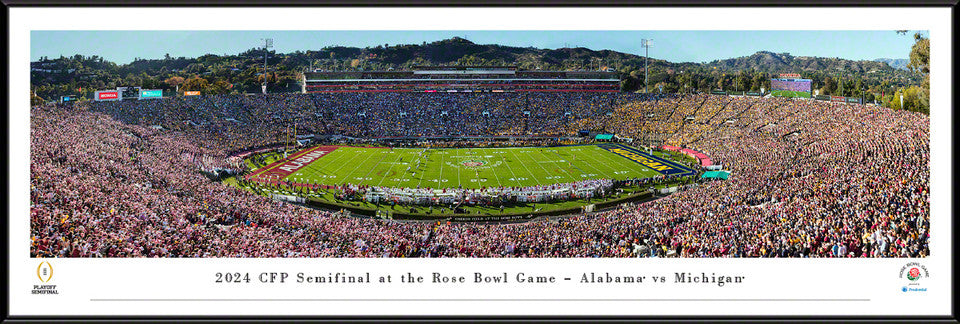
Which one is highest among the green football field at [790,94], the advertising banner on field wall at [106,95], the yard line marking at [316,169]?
the green football field at [790,94]

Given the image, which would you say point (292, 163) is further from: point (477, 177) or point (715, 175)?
point (715, 175)

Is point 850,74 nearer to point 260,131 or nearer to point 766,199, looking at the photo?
point 766,199

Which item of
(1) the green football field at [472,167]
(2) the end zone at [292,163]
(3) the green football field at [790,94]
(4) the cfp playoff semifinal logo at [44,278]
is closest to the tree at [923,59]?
(1) the green football field at [472,167]

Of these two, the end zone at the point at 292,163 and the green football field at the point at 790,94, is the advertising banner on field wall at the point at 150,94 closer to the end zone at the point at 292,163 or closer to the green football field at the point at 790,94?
the end zone at the point at 292,163

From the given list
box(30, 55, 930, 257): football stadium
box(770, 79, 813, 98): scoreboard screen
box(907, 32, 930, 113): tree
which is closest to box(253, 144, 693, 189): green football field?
box(30, 55, 930, 257): football stadium

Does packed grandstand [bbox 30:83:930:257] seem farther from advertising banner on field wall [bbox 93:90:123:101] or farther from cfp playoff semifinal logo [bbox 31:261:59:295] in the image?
advertising banner on field wall [bbox 93:90:123:101]

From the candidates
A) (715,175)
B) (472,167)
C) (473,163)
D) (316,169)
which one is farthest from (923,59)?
(316,169)
